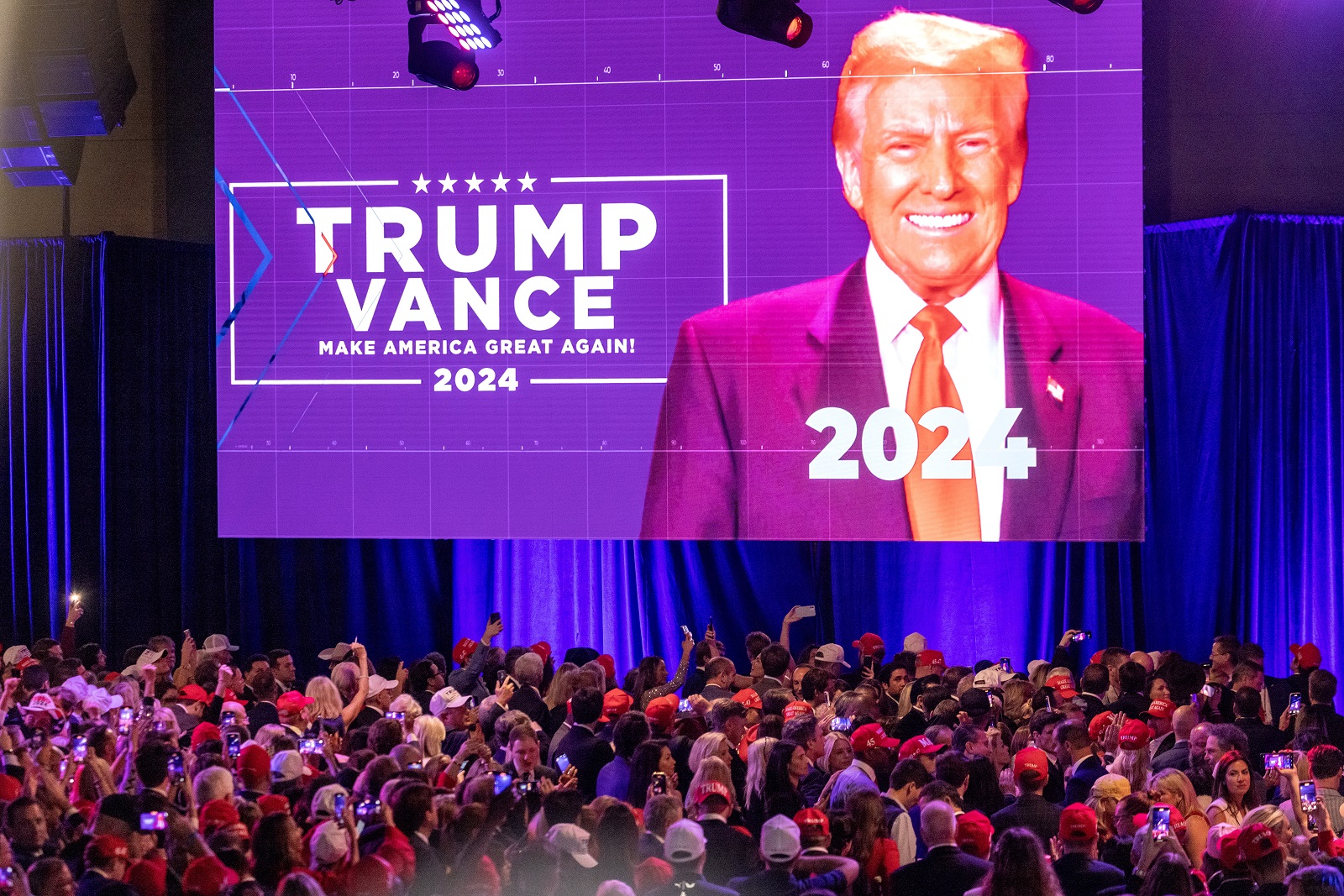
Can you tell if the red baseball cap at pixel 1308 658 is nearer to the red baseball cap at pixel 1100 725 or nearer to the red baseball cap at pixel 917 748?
the red baseball cap at pixel 1100 725

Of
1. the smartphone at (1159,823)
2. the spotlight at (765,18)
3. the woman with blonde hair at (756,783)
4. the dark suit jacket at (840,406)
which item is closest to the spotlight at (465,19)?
the spotlight at (765,18)

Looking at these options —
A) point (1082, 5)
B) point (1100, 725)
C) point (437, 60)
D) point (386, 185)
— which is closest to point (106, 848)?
point (1100, 725)

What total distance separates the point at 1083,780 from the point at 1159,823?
132 centimetres

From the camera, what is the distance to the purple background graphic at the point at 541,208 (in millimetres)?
9594

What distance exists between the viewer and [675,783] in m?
6.36

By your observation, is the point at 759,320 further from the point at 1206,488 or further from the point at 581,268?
the point at 1206,488

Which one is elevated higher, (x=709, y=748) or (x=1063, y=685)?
(x=709, y=748)

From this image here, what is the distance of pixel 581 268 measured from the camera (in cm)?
984

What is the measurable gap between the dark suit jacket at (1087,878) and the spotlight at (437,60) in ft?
21.6

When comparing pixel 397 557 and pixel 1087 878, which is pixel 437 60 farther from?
pixel 1087 878

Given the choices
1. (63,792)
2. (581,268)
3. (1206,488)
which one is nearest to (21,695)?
(63,792)

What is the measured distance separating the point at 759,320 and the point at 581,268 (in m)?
1.23

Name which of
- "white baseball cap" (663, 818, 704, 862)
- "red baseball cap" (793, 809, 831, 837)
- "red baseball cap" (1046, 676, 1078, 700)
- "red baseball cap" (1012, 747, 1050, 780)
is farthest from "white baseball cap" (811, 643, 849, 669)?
"white baseball cap" (663, 818, 704, 862)

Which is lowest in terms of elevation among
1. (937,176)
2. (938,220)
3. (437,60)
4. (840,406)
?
(840,406)
